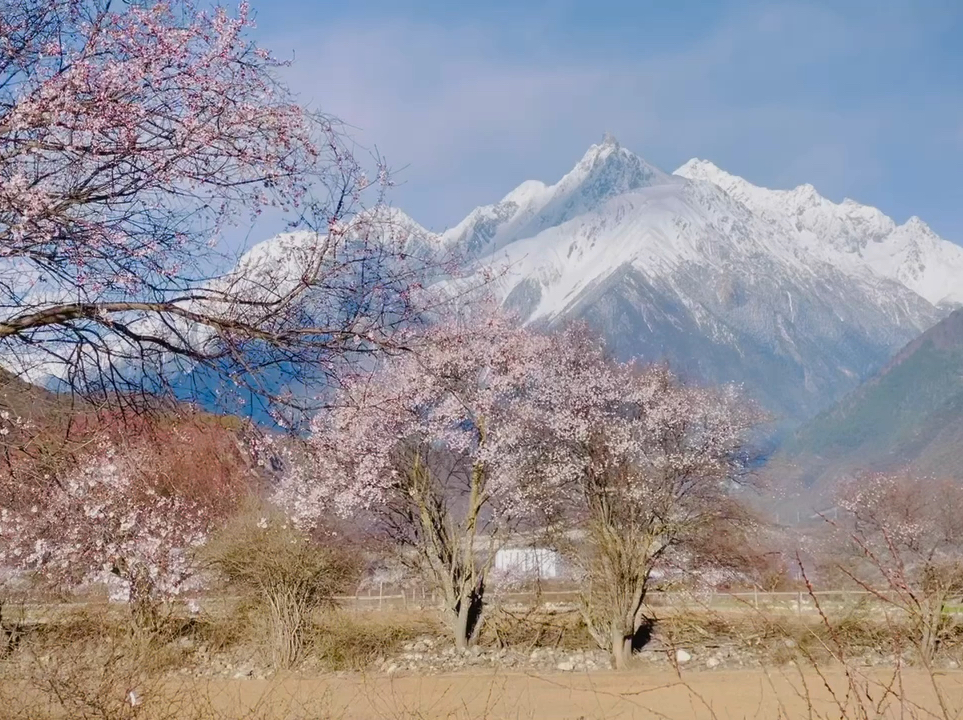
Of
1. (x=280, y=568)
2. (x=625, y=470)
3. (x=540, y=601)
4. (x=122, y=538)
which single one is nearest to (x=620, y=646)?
(x=625, y=470)

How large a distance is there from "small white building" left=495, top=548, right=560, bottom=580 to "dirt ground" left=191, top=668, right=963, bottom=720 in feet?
15.7

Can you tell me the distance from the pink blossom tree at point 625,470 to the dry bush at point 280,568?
4.52 metres

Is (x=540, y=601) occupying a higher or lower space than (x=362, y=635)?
higher

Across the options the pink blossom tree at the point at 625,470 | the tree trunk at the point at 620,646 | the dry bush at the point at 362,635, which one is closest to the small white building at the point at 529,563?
the pink blossom tree at the point at 625,470

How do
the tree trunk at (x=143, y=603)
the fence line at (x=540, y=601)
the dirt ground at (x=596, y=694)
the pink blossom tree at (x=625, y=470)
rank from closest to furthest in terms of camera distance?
the dirt ground at (x=596, y=694), the tree trunk at (x=143, y=603), the fence line at (x=540, y=601), the pink blossom tree at (x=625, y=470)

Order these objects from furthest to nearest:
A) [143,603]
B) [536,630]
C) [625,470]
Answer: [625,470] → [536,630] → [143,603]

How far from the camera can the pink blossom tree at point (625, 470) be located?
59.3 ft

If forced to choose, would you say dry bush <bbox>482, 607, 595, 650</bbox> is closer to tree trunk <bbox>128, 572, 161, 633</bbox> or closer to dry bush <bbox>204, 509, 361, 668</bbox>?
dry bush <bbox>204, 509, 361, 668</bbox>

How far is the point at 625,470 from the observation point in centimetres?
2152

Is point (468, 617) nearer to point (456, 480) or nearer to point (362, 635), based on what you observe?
point (362, 635)

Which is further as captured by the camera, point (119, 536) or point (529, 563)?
point (529, 563)

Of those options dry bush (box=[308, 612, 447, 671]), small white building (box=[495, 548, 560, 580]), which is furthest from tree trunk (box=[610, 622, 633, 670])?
dry bush (box=[308, 612, 447, 671])

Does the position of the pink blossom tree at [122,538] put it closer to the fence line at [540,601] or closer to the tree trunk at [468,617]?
the fence line at [540,601]

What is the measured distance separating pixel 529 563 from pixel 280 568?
12371mm
